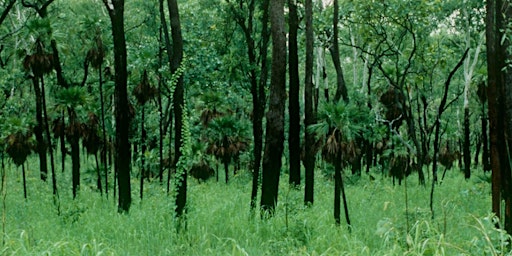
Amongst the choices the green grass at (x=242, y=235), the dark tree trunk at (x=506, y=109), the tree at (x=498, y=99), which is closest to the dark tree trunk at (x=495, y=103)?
the tree at (x=498, y=99)

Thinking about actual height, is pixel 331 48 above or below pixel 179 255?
above

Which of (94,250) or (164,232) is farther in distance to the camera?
(164,232)

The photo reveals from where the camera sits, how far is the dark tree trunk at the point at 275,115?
12289 mm

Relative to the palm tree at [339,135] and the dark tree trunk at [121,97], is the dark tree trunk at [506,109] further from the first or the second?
the dark tree trunk at [121,97]

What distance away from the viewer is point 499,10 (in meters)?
8.66

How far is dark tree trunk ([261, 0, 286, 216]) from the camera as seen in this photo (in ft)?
40.3

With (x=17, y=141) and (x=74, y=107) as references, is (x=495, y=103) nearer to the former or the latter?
(x=74, y=107)

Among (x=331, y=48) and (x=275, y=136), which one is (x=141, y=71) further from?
(x=275, y=136)

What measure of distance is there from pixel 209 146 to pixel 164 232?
21196 mm

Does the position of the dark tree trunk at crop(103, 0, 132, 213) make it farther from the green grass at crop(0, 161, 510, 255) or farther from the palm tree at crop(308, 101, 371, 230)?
the palm tree at crop(308, 101, 371, 230)

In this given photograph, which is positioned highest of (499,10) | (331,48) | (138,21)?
(138,21)

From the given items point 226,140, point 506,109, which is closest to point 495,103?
point 506,109

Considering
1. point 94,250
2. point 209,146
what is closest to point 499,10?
point 94,250

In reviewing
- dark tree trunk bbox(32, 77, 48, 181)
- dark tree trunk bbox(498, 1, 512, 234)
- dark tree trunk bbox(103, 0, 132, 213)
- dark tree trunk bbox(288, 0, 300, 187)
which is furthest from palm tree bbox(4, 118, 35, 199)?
dark tree trunk bbox(498, 1, 512, 234)
